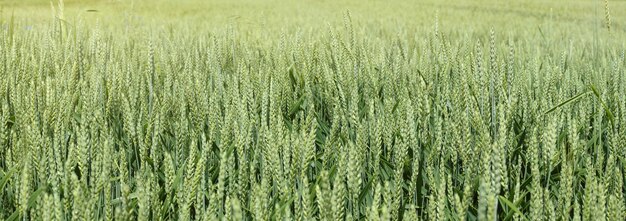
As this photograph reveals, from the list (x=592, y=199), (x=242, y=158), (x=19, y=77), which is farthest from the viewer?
(x=19, y=77)

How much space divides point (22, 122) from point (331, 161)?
494 mm

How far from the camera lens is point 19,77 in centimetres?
153

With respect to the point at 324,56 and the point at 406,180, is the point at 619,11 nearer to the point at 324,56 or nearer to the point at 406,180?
the point at 324,56

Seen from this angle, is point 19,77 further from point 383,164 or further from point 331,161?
point 383,164

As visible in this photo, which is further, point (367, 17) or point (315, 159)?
point (367, 17)

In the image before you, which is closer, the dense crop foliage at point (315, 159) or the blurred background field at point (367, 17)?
the dense crop foliage at point (315, 159)

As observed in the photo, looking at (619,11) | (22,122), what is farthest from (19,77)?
(619,11)

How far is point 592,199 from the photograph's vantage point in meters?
0.62

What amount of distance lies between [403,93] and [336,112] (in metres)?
0.21

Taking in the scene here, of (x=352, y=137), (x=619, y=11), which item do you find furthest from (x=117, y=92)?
(x=619, y=11)

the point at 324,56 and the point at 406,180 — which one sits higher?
the point at 324,56

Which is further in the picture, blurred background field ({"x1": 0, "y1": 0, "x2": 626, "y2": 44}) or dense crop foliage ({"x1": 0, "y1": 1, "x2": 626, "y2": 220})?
blurred background field ({"x1": 0, "y1": 0, "x2": 626, "y2": 44})

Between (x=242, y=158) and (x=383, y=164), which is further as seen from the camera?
(x=383, y=164)

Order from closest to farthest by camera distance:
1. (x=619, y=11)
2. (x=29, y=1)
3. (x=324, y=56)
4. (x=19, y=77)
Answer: (x=19, y=77), (x=324, y=56), (x=619, y=11), (x=29, y=1)
